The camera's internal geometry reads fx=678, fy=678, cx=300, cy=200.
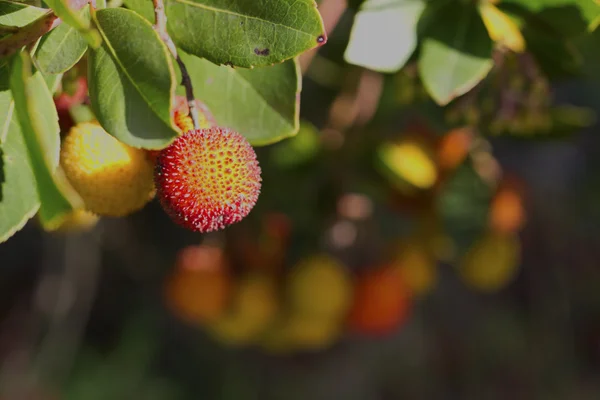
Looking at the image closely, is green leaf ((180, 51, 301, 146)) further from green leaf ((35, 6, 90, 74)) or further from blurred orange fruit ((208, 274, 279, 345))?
blurred orange fruit ((208, 274, 279, 345))

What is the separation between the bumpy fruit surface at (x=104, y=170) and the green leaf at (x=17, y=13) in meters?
0.14

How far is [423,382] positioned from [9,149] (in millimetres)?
2720

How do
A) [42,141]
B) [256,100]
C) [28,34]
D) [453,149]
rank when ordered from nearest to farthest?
[42,141], [28,34], [256,100], [453,149]

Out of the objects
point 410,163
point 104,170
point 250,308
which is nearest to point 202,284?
point 250,308

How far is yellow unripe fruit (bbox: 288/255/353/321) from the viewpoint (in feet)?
4.43

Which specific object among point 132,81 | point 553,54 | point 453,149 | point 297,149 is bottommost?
point 453,149

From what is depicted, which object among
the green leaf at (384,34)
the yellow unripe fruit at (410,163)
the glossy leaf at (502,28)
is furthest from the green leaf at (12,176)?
the yellow unripe fruit at (410,163)

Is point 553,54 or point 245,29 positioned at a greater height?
point 245,29

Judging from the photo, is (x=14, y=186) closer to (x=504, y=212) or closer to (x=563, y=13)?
(x=563, y=13)

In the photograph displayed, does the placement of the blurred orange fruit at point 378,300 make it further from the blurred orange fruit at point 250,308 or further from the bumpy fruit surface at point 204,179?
the bumpy fruit surface at point 204,179

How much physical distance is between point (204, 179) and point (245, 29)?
0.49 feet

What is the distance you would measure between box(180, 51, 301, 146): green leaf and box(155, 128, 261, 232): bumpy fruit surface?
0.37 ft

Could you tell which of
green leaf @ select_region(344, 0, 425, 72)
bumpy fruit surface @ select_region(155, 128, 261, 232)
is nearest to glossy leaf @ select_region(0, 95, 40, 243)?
bumpy fruit surface @ select_region(155, 128, 261, 232)

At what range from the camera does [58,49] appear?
621 mm
